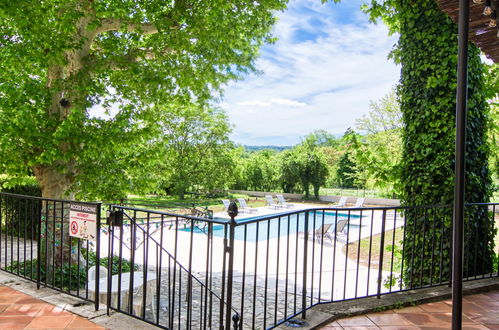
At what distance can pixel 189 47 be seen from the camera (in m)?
5.72

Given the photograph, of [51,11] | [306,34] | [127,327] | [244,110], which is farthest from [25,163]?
[244,110]

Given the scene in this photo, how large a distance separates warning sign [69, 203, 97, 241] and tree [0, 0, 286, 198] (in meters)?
2.02

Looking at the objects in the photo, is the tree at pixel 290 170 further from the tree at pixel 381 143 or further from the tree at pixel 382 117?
the tree at pixel 382 117

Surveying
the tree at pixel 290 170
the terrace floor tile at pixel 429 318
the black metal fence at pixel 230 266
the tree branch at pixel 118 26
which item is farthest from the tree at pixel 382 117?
the terrace floor tile at pixel 429 318

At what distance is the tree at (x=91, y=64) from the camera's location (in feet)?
14.8

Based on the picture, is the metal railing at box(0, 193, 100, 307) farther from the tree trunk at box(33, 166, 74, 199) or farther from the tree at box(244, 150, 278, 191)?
the tree at box(244, 150, 278, 191)

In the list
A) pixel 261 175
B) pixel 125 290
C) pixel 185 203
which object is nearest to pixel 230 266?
pixel 125 290

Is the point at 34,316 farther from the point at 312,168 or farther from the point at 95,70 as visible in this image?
the point at 312,168

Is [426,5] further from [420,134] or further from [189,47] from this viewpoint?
[189,47]

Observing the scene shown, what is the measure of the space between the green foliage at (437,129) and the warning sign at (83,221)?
3163mm

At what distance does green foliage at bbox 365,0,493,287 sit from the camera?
3.94 metres

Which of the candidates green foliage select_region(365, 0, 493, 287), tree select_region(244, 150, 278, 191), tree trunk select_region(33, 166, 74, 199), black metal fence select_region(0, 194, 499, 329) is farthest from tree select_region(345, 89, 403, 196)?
tree select_region(244, 150, 278, 191)

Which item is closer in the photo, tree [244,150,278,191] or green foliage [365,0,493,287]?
green foliage [365,0,493,287]

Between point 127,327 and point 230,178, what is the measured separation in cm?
2044
